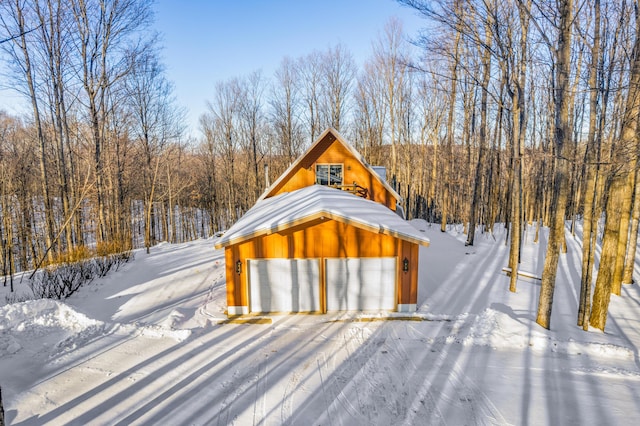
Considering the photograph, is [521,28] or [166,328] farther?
[521,28]

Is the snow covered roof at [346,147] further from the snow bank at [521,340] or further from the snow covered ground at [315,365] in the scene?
the snow bank at [521,340]

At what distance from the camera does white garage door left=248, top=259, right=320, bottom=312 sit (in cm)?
925

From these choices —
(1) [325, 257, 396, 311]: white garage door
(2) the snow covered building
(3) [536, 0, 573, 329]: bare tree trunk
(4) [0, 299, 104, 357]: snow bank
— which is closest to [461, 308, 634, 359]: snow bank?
(3) [536, 0, 573, 329]: bare tree trunk

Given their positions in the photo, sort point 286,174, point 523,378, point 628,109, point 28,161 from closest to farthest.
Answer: point 523,378 < point 628,109 < point 286,174 < point 28,161

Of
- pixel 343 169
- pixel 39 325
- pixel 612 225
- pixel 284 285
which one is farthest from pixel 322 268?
pixel 612 225

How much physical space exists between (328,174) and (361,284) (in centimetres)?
713

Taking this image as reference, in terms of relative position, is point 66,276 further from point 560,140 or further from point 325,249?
point 560,140

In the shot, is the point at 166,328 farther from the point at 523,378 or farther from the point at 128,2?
the point at 128,2

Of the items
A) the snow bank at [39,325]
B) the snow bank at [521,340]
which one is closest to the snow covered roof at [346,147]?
the snow bank at [521,340]

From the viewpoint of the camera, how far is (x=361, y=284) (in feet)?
30.7

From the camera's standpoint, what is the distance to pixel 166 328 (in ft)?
26.6

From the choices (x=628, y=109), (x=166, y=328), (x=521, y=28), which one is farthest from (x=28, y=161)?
(x=628, y=109)

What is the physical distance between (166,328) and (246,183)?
2719 centimetres

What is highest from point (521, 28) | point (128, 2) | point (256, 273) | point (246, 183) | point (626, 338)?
point (128, 2)
